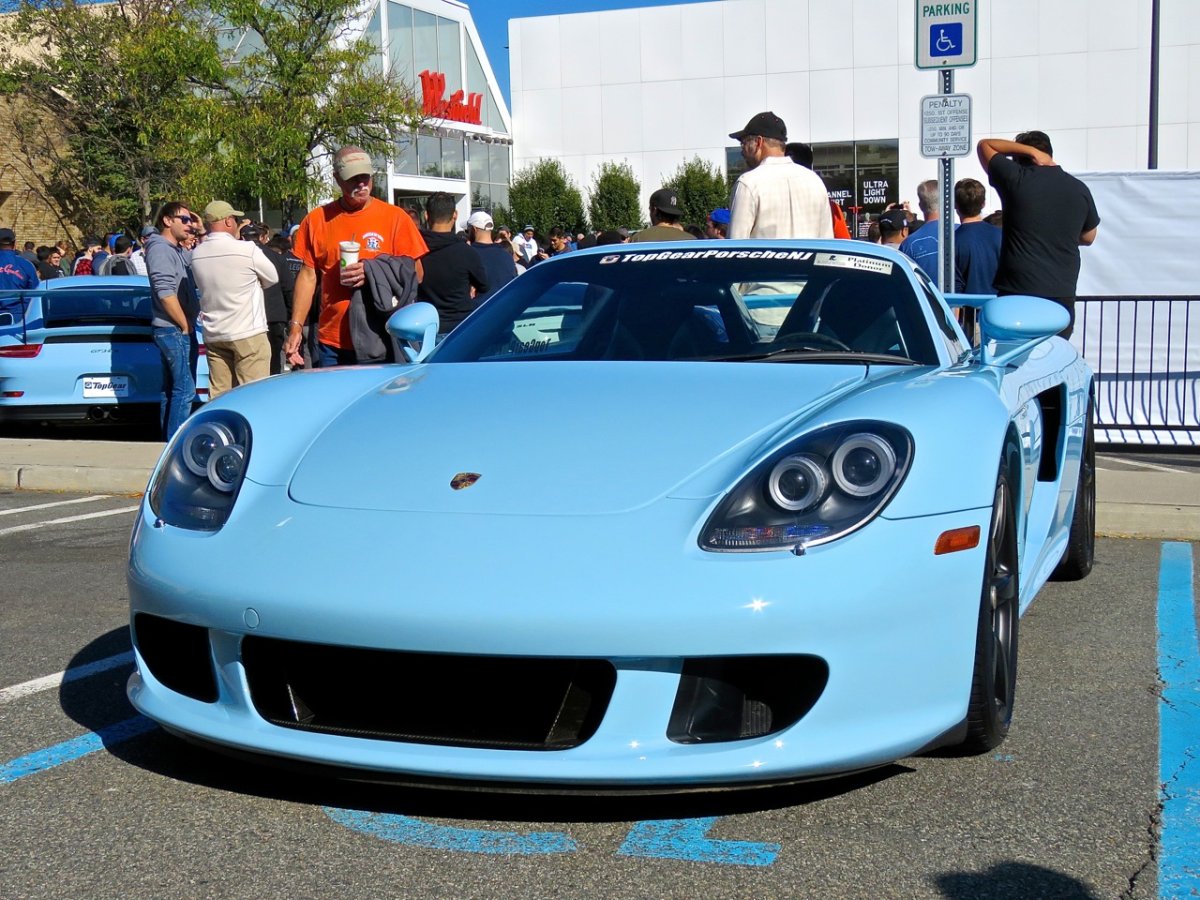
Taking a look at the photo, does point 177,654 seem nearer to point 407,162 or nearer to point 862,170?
point 407,162

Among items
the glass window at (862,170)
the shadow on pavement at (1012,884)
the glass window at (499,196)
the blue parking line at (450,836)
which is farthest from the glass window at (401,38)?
the shadow on pavement at (1012,884)

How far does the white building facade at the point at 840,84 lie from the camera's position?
46.9 m

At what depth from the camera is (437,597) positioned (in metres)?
2.71

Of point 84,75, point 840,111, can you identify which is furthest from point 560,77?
point 84,75

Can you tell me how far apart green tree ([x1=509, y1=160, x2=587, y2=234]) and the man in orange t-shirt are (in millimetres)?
40563

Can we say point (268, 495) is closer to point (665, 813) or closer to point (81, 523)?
point (665, 813)

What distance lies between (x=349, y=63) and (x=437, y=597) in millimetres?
24033

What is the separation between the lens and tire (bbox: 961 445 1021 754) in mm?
2986

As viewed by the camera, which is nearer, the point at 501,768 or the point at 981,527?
the point at 501,768

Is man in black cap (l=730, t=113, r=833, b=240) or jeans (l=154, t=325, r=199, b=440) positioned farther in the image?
jeans (l=154, t=325, r=199, b=440)

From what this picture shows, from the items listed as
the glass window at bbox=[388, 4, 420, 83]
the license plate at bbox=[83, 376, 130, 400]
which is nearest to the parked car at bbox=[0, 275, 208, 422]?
the license plate at bbox=[83, 376, 130, 400]

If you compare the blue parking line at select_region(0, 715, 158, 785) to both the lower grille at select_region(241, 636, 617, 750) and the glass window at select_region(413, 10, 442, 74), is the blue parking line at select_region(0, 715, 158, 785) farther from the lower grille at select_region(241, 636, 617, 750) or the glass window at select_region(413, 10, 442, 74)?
the glass window at select_region(413, 10, 442, 74)

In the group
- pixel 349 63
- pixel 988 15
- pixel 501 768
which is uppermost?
pixel 988 15

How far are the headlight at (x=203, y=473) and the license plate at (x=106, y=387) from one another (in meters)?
7.51
